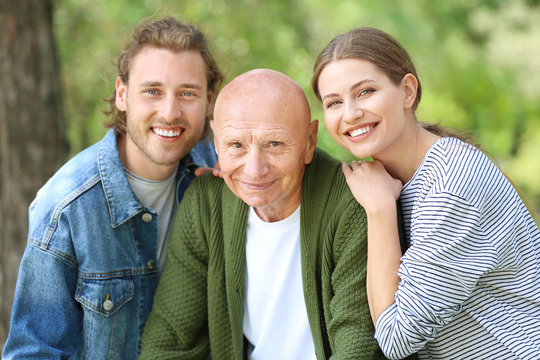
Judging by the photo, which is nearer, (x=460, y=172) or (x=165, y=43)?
(x=460, y=172)

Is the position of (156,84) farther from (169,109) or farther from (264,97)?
(264,97)

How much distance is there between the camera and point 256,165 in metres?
2.29

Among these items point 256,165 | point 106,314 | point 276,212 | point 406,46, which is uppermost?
point 406,46

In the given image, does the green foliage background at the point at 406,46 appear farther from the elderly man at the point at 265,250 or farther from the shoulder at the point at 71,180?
the elderly man at the point at 265,250

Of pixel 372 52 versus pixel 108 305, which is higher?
pixel 372 52

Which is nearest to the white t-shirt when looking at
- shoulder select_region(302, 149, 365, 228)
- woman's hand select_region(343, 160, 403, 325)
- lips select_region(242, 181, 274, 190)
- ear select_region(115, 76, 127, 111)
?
shoulder select_region(302, 149, 365, 228)

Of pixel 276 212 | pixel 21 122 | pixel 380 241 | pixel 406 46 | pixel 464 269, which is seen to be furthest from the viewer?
pixel 406 46

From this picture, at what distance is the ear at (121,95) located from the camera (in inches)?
117

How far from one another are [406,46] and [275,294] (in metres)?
5.68

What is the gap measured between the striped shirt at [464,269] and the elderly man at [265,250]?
0.80 ft

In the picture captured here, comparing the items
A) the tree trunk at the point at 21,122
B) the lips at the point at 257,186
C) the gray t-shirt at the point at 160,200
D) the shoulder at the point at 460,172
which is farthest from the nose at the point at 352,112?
the tree trunk at the point at 21,122

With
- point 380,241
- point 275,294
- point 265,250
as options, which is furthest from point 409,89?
point 275,294

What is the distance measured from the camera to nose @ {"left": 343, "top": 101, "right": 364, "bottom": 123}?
2266 mm

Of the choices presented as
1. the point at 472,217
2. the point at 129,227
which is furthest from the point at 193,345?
the point at 472,217
